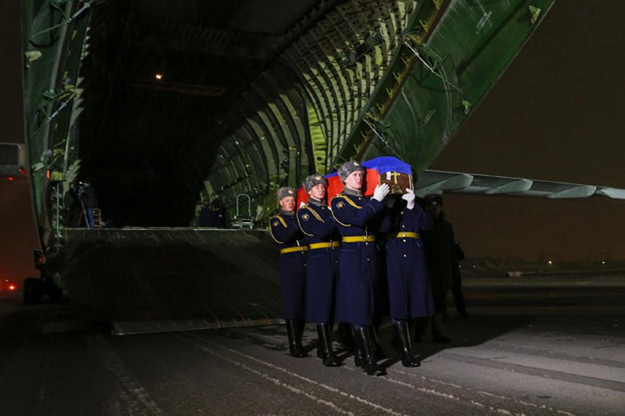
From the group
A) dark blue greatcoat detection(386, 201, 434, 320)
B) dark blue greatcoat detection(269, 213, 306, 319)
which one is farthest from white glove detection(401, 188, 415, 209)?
dark blue greatcoat detection(269, 213, 306, 319)

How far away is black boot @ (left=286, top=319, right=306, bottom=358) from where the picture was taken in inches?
280

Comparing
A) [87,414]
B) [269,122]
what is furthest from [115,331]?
[269,122]

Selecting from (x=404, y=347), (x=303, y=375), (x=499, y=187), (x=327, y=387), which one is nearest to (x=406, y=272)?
(x=404, y=347)

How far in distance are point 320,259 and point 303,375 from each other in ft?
4.31

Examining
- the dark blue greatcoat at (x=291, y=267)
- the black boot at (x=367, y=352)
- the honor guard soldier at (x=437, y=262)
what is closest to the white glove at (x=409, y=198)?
the black boot at (x=367, y=352)

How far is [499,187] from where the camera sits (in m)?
28.4

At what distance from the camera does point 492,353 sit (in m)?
6.80

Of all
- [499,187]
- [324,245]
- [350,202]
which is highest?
[499,187]

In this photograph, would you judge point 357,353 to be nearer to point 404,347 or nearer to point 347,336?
point 404,347

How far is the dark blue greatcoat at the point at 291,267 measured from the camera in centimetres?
720

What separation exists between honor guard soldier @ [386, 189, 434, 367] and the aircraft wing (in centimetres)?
1715

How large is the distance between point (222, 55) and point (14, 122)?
15334mm

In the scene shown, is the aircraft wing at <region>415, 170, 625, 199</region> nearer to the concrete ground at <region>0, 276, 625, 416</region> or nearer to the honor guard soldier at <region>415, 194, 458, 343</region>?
the honor guard soldier at <region>415, 194, 458, 343</region>

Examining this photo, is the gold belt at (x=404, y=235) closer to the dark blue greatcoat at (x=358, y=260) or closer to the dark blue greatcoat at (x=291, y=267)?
the dark blue greatcoat at (x=358, y=260)
